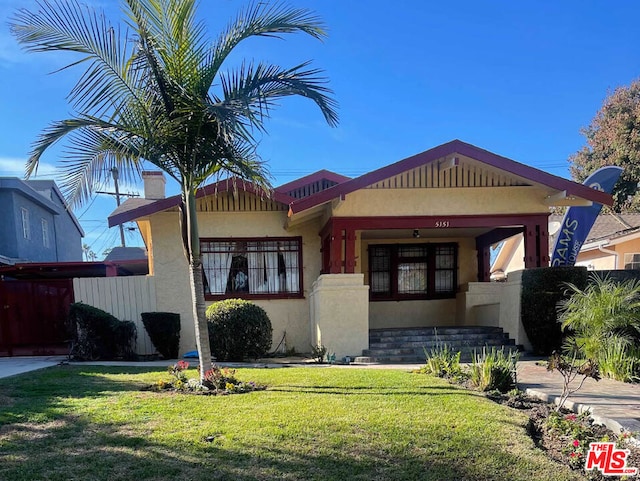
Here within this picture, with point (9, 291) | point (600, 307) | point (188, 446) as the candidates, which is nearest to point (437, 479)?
point (188, 446)

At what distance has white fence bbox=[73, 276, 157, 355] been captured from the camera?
33.1 ft

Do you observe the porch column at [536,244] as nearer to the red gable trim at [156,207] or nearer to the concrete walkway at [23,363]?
the red gable trim at [156,207]

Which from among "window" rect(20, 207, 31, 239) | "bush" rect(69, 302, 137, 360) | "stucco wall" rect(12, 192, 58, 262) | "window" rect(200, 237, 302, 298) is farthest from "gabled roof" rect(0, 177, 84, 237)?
"window" rect(200, 237, 302, 298)

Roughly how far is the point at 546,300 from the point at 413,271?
13.9 ft

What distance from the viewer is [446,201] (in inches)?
→ 363

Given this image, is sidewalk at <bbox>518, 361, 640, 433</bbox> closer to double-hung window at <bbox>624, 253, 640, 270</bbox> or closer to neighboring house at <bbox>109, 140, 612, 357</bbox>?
neighboring house at <bbox>109, 140, 612, 357</bbox>

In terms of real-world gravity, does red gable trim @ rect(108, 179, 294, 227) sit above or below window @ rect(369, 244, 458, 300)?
above

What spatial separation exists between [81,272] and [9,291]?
2018mm

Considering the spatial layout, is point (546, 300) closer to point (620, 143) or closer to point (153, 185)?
point (153, 185)

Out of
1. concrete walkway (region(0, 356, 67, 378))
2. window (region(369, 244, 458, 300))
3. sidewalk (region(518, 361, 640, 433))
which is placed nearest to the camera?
sidewalk (region(518, 361, 640, 433))

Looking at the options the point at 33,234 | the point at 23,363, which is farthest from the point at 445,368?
the point at 33,234

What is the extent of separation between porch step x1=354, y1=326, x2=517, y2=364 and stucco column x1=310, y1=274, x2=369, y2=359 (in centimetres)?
34

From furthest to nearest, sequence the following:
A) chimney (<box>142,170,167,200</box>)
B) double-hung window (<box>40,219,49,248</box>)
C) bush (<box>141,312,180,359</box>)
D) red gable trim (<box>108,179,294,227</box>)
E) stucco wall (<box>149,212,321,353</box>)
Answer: double-hung window (<box>40,219,49,248</box>), chimney (<box>142,170,167,200</box>), stucco wall (<box>149,212,321,353</box>), red gable trim (<box>108,179,294,227</box>), bush (<box>141,312,180,359</box>)

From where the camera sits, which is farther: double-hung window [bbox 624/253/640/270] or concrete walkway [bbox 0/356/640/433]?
double-hung window [bbox 624/253/640/270]
